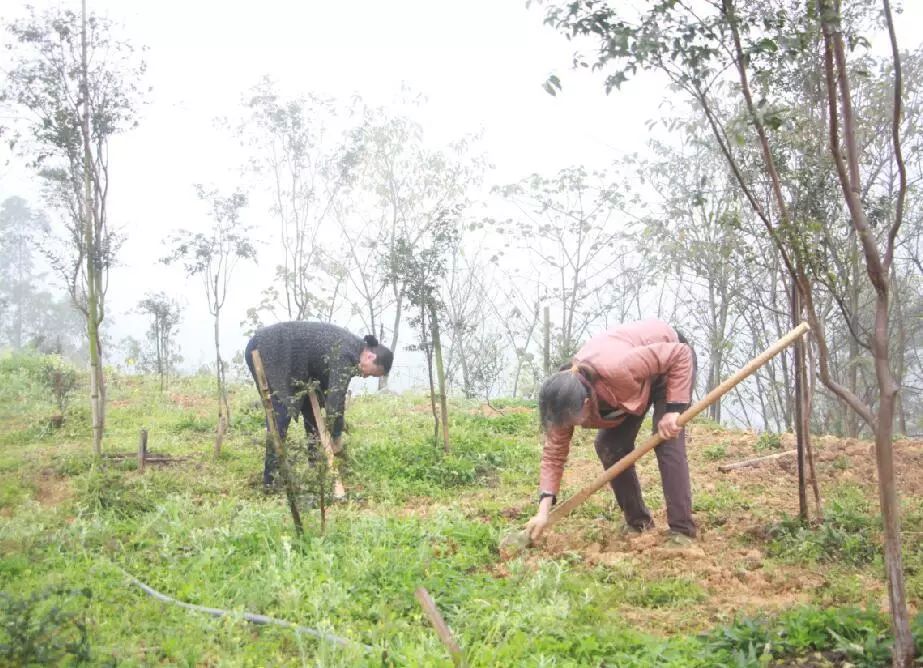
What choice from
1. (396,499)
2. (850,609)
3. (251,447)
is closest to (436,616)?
(850,609)

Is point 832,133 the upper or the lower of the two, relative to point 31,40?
lower

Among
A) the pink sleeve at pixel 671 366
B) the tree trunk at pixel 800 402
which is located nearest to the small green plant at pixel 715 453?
the tree trunk at pixel 800 402

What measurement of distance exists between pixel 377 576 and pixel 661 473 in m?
1.81

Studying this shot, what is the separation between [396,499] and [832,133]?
4.45 m

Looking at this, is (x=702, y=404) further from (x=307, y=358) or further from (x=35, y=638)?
(x=307, y=358)

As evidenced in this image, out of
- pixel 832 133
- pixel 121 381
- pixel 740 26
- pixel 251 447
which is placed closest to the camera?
pixel 832 133

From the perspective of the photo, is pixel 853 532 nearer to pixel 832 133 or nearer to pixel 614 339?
pixel 614 339

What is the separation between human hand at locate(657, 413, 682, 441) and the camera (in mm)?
4474

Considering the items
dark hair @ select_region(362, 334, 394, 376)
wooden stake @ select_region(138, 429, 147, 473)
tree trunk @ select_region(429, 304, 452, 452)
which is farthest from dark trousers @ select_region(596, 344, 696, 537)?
wooden stake @ select_region(138, 429, 147, 473)

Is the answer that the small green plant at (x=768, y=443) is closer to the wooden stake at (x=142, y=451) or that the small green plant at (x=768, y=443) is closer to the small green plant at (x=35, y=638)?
the wooden stake at (x=142, y=451)

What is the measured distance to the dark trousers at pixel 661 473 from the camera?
15.5ft

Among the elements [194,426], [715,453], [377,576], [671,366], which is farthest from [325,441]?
[194,426]

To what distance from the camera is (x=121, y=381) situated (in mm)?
15320

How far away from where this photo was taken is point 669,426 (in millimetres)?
4488
